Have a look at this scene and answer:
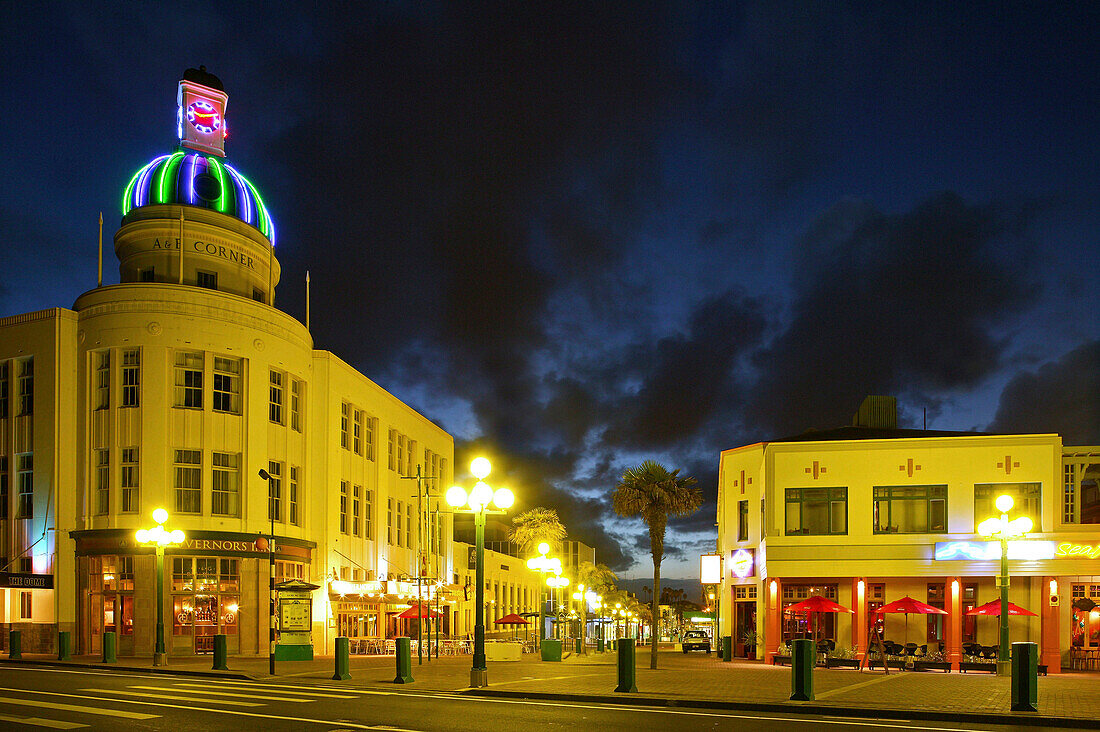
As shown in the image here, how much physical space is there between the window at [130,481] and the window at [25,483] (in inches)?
163

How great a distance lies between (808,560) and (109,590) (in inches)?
1076

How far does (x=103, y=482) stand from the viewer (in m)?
40.1

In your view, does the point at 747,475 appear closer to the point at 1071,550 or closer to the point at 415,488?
the point at 1071,550

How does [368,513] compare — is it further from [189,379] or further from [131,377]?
[131,377]

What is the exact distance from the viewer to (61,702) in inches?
728

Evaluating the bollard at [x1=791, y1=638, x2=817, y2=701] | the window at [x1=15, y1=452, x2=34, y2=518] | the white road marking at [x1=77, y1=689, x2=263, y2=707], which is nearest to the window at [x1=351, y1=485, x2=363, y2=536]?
the window at [x1=15, y1=452, x2=34, y2=518]

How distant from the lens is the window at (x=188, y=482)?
1577 inches

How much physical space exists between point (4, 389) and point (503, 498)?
28166 mm

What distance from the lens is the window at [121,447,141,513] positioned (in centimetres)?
3956

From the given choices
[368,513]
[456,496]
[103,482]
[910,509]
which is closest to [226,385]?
[103,482]

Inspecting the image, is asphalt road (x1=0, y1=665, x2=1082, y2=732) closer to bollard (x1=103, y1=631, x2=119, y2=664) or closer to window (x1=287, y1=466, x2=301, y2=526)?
bollard (x1=103, y1=631, x2=119, y2=664)

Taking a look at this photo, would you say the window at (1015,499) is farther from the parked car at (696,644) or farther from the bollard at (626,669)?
the parked car at (696,644)

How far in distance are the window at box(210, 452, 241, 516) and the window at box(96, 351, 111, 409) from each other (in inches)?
189

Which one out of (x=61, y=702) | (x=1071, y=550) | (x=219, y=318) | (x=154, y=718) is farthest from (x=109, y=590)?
(x=1071, y=550)
